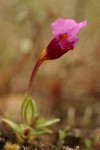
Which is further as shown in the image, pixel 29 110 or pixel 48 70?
pixel 48 70

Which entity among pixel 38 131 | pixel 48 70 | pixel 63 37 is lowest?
pixel 38 131

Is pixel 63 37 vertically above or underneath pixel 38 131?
above

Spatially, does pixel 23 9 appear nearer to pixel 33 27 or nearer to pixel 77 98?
pixel 33 27

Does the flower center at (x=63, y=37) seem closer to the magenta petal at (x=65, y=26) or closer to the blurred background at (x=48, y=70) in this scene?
A: the magenta petal at (x=65, y=26)

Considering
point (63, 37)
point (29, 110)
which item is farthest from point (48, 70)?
point (63, 37)

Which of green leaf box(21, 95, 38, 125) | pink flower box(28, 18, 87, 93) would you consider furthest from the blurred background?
pink flower box(28, 18, 87, 93)

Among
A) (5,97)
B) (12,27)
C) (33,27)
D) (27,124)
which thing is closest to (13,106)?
(5,97)

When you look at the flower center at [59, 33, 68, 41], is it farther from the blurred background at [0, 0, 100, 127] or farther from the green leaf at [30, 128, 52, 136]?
the blurred background at [0, 0, 100, 127]

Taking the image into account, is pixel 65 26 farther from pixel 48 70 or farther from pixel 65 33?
pixel 48 70
